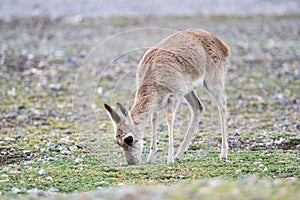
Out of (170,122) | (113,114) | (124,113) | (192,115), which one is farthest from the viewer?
(192,115)

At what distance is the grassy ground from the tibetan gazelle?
47 centimetres

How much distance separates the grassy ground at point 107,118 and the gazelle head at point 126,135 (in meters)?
0.27

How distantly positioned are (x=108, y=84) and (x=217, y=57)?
→ 883 centimetres

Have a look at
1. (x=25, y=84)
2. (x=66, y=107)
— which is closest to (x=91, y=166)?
(x=66, y=107)

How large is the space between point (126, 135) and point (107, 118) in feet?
20.2

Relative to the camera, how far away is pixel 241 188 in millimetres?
7566

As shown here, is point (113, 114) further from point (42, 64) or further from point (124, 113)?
point (42, 64)

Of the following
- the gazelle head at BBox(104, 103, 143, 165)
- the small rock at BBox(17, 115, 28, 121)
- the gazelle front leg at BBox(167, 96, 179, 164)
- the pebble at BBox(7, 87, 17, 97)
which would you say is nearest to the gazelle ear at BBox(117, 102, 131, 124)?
the gazelle head at BBox(104, 103, 143, 165)

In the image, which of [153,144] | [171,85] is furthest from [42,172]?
[171,85]

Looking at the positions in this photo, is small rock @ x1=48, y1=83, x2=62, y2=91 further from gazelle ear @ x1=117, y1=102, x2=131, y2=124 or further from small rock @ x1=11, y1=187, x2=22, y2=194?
small rock @ x1=11, y1=187, x2=22, y2=194

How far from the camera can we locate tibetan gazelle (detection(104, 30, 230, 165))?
10.9m

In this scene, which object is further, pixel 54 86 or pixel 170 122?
pixel 54 86

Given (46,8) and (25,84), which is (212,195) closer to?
(25,84)

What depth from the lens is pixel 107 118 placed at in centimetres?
1688
